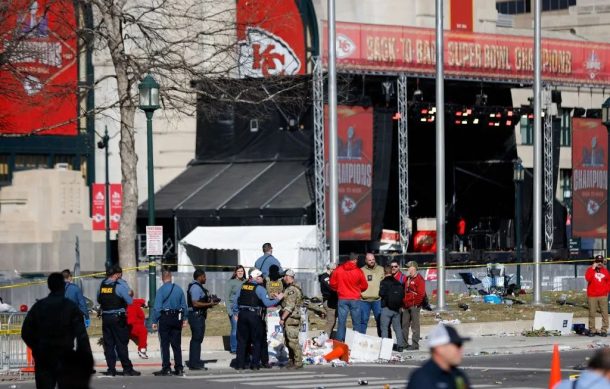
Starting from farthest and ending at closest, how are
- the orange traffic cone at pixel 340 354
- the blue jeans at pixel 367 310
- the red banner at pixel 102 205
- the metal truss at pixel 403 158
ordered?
the red banner at pixel 102 205
the metal truss at pixel 403 158
the blue jeans at pixel 367 310
the orange traffic cone at pixel 340 354

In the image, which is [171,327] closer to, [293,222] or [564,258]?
[293,222]

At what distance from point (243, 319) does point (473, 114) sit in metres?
32.7

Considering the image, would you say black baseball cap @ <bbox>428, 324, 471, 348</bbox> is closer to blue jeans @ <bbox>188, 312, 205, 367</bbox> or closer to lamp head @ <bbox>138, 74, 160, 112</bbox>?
blue jeans @ <bbox>188, 312, 205, 367</bbox>

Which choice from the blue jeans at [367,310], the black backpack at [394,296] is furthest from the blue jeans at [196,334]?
the black backpack at [394,296]

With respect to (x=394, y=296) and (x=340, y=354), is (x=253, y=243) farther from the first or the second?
(x=340, y=354)

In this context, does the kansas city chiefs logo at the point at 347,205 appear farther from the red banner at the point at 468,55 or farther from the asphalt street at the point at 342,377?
the asphalt street at the point at 342,377

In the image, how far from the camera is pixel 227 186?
5572 cm

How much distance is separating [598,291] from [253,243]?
20381mm

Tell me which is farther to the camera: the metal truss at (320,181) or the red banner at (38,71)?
the metal truss at (320,181)

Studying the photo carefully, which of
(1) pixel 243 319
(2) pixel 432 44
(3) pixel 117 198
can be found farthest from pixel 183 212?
(1) pixel 243 319

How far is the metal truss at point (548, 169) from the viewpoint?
5478cm

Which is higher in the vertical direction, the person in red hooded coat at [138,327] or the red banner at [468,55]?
the red banner at [468,55]

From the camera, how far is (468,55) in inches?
2046

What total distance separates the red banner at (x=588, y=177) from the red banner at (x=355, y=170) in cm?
989
